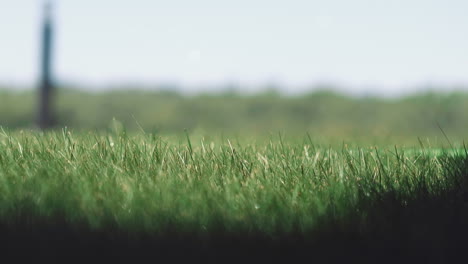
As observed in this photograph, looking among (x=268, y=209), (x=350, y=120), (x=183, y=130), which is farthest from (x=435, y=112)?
(x=268, y=209)

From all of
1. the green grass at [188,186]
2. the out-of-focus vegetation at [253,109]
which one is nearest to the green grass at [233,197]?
the green grass at [188,186]

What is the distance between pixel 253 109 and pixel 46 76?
724 centimetres

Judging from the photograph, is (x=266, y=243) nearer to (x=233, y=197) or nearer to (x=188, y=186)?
(x=233, y=197)

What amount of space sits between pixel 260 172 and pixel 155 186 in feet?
1.99

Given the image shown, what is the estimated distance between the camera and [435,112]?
15242mm

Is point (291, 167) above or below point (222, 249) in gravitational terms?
above

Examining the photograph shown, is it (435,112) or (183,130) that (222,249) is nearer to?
(183,130)

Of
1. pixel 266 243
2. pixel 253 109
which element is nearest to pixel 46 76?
pixel 253 109

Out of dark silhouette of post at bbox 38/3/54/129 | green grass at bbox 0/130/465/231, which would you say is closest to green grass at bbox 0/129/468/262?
green grass at bbox 0/130/465/231

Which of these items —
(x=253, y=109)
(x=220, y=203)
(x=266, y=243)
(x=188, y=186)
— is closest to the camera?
(x=266, y=243)

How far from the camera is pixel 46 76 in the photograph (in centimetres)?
967

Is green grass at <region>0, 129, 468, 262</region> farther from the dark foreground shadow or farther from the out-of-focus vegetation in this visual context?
the out-of-focus vegetation

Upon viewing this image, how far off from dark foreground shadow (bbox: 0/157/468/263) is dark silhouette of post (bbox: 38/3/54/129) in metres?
7.76

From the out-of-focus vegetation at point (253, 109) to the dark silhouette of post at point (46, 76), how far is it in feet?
14.2
